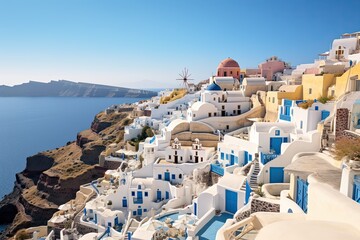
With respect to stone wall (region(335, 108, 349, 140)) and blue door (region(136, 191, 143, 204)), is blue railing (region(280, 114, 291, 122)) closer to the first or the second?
stone wall (region(335, 108, 349, 140))

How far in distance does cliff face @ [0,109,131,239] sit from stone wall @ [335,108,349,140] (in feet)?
105

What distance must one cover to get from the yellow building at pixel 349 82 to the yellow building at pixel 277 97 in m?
4.56

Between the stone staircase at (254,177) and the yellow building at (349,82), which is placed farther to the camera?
the yellow building at (349,82)

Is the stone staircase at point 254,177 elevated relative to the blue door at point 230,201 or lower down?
elevated

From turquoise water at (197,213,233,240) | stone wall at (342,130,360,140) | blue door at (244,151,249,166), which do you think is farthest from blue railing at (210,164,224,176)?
stone wall at (342,130,360,140)

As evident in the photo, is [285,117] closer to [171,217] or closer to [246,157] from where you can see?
[246,157]

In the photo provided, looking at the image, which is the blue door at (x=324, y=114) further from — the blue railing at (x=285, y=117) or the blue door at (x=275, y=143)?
the blue railing at (x=285, y=117)

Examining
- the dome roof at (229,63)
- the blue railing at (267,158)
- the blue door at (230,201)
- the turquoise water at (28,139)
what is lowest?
the turquoise water at (28,139)

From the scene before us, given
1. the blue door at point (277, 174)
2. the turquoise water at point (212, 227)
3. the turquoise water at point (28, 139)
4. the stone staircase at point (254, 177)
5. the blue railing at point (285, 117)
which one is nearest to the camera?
the turquoise water at point (212, 227)

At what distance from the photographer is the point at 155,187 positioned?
25.8 meters

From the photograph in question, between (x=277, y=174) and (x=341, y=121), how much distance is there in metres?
4.50

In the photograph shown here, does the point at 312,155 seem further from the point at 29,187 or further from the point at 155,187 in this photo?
the point at 29,187

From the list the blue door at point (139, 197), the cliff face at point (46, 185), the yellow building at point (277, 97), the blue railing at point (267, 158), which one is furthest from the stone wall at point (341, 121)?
the cliff face at point (46, 185)

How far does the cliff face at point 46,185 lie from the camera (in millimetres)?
41281
